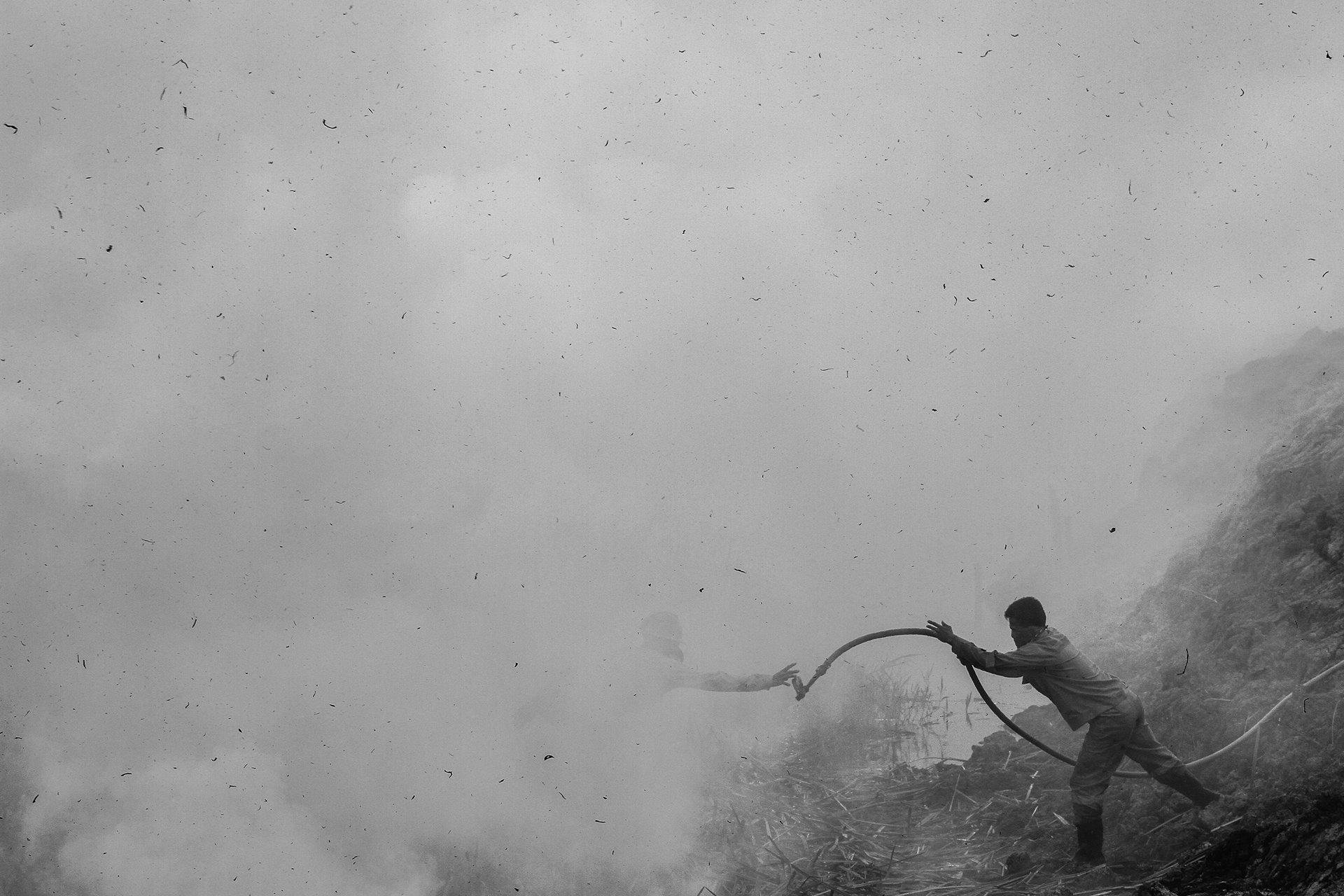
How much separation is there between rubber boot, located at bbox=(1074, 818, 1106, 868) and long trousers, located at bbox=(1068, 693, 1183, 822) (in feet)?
0.14

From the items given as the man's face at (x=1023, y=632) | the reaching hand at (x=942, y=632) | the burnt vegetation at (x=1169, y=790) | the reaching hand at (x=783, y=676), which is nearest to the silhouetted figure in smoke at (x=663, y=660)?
the burnt vegetation at (x=1169, y=790)

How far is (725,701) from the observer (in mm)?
12914

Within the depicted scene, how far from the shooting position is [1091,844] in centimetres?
605

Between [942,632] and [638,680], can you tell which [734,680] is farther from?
[942,632]

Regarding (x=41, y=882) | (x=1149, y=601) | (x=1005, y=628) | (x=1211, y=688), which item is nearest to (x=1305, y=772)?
(x=1211, y=688)

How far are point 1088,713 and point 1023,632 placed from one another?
695 mm

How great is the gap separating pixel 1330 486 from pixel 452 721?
9895 millimetres

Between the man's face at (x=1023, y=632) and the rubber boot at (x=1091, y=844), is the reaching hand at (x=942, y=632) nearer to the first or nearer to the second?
the man's face at (x=1023, y=632)

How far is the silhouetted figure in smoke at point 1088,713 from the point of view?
596 centimetres

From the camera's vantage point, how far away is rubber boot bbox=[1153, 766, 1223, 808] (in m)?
5.82

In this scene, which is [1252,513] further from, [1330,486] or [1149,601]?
[1149,601]

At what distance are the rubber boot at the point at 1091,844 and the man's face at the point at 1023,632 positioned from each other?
1.29 m

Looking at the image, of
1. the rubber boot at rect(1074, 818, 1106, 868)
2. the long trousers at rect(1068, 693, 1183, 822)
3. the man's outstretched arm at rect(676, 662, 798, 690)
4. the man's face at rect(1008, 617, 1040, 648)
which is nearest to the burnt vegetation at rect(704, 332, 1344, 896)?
the rubber boot at rect(1074, 818, 1106, 868)

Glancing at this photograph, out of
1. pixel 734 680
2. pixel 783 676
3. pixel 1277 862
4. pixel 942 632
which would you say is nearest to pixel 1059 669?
pixel 942 632
